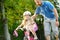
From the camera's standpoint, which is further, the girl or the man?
the girl

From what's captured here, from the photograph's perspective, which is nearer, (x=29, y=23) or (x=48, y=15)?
(x=48, y=15)

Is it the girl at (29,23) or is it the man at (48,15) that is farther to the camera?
the girl at (29,23)

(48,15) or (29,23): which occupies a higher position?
(48,15)

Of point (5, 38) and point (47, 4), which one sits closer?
point (47, 4)

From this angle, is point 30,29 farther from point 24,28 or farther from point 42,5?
point 42,5

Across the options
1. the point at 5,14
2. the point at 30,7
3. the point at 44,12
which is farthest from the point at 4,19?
the point at 44,12

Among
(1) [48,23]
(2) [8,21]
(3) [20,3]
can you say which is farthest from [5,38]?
(1) [48,23]

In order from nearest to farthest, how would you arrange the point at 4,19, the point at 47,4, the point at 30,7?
the point at 47,4 → the point at 4,19 → the point at 30,7

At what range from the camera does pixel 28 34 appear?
8125mm

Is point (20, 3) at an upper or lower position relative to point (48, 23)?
upper

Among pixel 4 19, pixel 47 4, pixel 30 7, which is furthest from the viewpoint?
pixel 30 7

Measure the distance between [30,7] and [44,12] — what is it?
192 cm

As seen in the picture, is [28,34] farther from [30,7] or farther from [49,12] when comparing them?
[30,7]

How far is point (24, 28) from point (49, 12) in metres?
0.85
